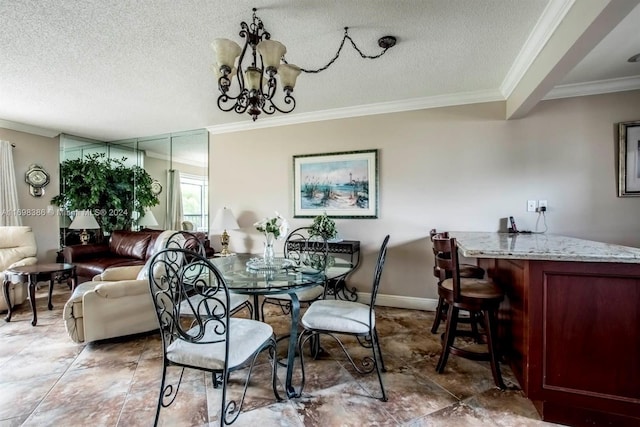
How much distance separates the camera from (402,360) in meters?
2.33

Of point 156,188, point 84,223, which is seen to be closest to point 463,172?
point 156,188

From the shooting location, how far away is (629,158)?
113 inches

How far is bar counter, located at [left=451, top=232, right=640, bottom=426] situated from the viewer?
154 cm

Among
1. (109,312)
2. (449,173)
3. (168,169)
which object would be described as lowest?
(109,312)

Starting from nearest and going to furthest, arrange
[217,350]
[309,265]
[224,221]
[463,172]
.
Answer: [217,350] → [309,265] → [463,172] → [224,221]

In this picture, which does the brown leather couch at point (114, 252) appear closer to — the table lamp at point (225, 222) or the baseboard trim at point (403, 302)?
the table lamp at point (225, 222)

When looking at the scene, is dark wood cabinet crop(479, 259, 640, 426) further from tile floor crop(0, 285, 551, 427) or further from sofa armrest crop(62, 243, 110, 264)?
sofa armrest crop(62, 243, 110, 264)

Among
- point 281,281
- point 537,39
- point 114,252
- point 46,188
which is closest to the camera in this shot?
point 281,281

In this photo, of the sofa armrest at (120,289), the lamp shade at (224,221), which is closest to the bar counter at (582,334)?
the sofa armrest at (120,289)

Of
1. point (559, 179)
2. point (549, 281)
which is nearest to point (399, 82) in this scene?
point (559, 179)

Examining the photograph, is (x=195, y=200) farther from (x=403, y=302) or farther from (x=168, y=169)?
(x=403, y=302)

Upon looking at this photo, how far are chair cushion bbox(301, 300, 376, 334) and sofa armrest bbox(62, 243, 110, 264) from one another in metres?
4.04

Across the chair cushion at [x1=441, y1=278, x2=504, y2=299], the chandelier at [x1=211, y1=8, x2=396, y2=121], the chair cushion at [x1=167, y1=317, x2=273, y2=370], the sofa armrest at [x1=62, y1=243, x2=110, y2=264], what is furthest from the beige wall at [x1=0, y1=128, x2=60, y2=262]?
the chair cushion at [x1=441, y1=278, x2=504, y2=299]

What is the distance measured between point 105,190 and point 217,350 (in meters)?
4.94
